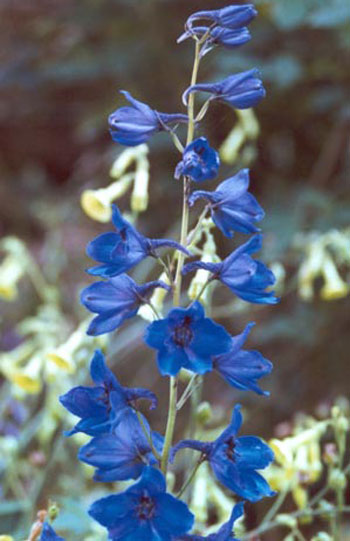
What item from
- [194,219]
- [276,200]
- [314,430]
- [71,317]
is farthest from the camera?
[71,317]

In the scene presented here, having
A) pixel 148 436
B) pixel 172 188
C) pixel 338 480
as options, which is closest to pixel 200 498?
pixel 338 480

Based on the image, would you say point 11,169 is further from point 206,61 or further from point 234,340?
point 234,340

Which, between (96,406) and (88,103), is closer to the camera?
(96,406)

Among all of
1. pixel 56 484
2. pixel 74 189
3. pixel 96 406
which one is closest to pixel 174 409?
pixel 96 406

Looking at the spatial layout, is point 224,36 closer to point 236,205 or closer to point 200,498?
point 236,205

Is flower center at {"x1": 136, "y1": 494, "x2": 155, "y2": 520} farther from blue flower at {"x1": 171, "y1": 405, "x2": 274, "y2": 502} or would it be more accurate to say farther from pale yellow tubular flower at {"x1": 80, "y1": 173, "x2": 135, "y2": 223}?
pale yellow tubular flower at {"x1": 80, "y1": 173, "x2": 135, "y2": 223}

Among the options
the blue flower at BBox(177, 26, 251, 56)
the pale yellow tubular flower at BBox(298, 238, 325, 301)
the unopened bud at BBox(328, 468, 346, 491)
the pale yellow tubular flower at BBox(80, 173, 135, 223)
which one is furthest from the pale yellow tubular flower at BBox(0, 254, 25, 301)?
the blue flower at BBox(177, 26, 251, 56)

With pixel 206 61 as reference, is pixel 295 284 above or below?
below

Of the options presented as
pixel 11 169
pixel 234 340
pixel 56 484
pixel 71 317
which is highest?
pixel 11 169
